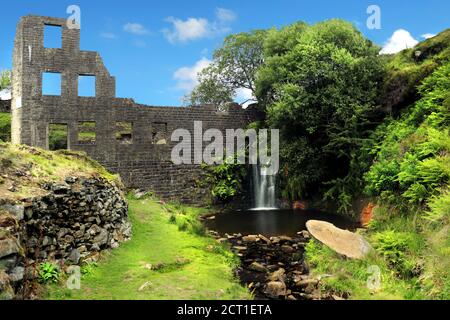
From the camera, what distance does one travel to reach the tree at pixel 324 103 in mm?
21641

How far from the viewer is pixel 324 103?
21.9m

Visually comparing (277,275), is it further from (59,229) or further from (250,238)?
(59,229)

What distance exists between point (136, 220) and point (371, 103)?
13876 mm

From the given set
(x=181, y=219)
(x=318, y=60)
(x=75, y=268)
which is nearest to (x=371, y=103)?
(x=318, y=60)

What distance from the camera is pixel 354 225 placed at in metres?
18.7

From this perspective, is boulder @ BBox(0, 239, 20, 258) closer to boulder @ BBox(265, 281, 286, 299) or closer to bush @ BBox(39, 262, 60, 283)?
bush @ BBox(39, 262, 60, 283)

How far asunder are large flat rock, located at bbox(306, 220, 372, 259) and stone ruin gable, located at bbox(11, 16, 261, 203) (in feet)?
46.5

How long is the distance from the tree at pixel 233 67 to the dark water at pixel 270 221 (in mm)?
13131

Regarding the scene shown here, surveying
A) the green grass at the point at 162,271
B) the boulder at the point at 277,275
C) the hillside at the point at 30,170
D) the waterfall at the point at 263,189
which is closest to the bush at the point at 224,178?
the waterfall at the point at 263,189

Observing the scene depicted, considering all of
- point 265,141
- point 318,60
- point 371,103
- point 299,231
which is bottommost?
point 299,231

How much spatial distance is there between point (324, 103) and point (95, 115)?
43.1 ft

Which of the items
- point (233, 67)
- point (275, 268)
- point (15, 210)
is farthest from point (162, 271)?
point (233, 67)

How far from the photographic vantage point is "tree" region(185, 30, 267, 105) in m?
34.2
